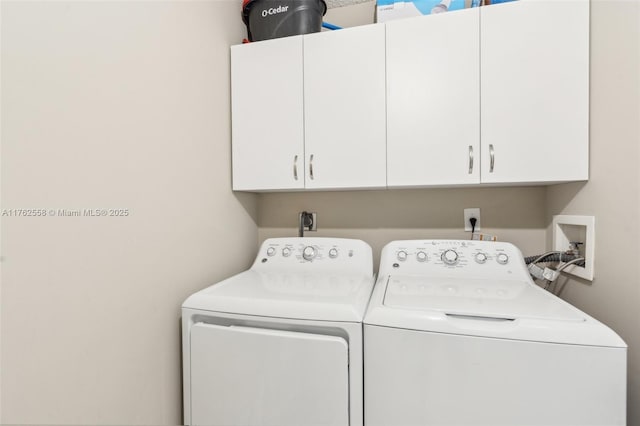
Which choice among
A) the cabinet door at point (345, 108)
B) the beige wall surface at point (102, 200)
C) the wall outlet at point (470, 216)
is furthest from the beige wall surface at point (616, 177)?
the beige wall surface at point (102, 200)

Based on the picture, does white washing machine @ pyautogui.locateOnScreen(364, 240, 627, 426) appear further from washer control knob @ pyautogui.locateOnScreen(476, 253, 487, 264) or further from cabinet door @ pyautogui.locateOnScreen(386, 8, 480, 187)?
cabinet door @ pyautogui.locateOnScreen(386, 8, 480, 187)

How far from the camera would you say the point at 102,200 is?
2.96 feet

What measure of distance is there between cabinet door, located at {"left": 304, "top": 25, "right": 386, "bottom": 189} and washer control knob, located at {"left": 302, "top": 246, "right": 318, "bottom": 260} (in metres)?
0.32

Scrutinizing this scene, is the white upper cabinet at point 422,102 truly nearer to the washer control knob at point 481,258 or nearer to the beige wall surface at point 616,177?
the beige wall surface at point 616,177

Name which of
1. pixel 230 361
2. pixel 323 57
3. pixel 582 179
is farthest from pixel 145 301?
pixel 582 179

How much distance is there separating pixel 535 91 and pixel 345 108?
760 mm

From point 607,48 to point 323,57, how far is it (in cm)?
106

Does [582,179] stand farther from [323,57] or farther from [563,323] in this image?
[323,57]

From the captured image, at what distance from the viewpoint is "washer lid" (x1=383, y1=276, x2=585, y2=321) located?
0.89m

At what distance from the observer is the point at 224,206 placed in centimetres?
151

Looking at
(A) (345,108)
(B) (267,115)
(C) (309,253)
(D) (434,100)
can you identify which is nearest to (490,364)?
(C) (309,253)

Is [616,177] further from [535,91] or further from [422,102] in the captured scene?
[422,102]

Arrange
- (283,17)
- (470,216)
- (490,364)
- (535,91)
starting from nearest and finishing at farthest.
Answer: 1. (490,364)
2. (535,91)
3. (283,17)
4. (470,216)

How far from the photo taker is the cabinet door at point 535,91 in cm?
115
